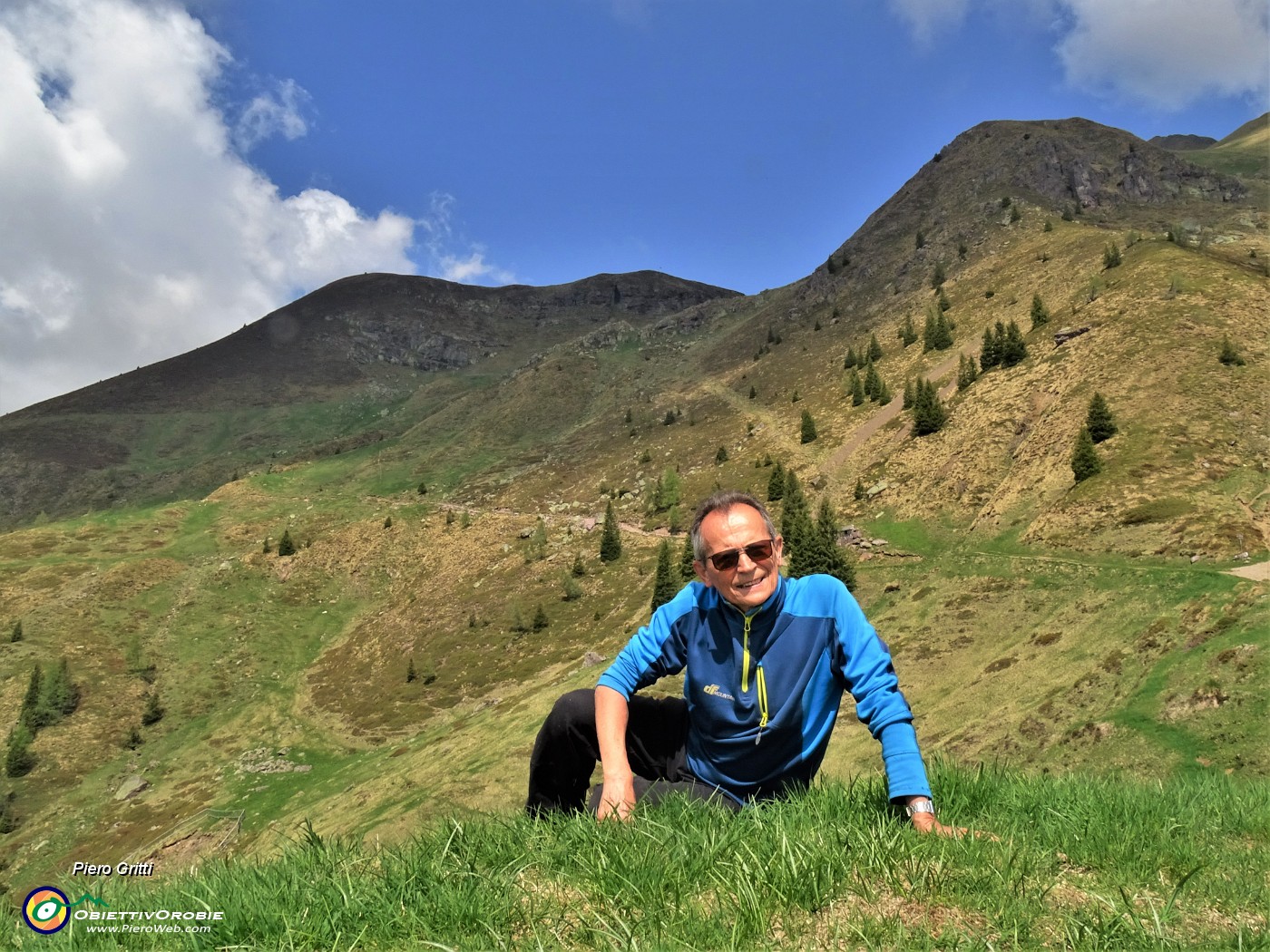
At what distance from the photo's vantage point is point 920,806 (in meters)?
3.49

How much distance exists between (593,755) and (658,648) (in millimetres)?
927

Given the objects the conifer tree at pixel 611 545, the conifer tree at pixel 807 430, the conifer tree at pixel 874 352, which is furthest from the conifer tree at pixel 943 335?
the conifer tree at pixel 611 545

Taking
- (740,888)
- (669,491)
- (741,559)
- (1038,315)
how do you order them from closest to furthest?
1. (740,888)
2. (741,559)
3. (1038,315)
4. (669,491)

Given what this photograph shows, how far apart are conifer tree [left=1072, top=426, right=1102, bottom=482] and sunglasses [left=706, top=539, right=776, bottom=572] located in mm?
39813

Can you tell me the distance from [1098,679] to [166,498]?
190 m

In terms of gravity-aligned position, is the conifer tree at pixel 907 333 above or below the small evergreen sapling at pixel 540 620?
above

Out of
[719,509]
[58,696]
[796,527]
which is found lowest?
[58,696]

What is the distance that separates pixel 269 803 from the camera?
133 feet

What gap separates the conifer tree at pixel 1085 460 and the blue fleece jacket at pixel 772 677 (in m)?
39.4

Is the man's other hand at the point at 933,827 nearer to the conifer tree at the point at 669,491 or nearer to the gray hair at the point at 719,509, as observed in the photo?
the gray hair at the point at 719,509

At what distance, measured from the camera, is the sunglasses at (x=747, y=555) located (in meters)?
4.36

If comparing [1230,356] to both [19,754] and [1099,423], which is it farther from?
[19,754]

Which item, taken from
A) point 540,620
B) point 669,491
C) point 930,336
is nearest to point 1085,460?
point 540,620

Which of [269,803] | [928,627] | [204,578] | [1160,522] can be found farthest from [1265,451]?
[204,578]
